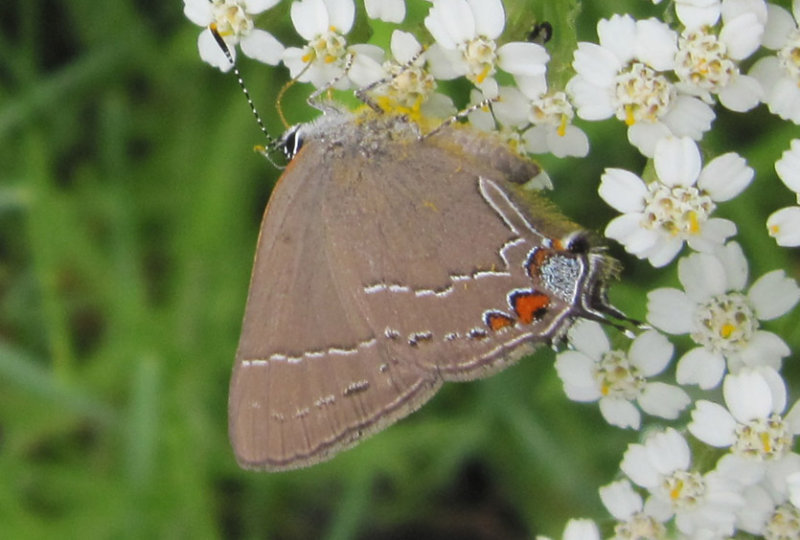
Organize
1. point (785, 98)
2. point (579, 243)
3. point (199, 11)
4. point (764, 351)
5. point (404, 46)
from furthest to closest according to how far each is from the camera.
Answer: point (199, 11), point (764, 351), point (404, 46), point (785, 98), point (579, 243)

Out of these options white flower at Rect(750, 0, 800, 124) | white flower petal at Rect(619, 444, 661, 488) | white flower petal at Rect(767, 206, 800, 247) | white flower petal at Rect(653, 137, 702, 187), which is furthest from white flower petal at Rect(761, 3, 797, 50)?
white flower petal at Rect(619, 444, 661, 488)

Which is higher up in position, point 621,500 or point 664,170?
point 664,170

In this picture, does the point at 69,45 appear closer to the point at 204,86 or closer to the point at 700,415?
the point at 204,86

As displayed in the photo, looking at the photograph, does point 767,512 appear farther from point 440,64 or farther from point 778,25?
point 440,64

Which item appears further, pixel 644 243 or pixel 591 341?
pixel 591 341

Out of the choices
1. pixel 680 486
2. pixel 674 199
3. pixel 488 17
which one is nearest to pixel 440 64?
pixel 488 17

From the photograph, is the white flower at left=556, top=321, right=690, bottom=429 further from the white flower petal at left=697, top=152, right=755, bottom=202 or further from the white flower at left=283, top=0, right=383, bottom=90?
the white flower at left=283, top=0, right=383, bottom=90

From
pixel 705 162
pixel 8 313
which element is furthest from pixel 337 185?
pixel 8 313
